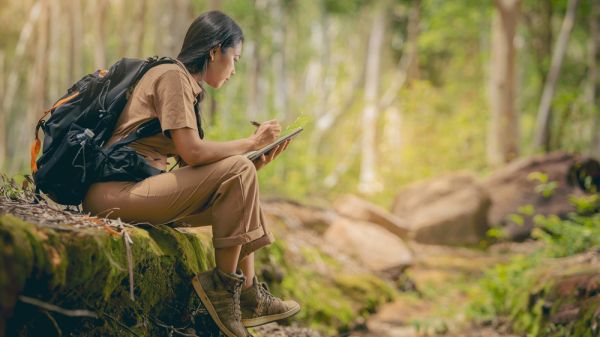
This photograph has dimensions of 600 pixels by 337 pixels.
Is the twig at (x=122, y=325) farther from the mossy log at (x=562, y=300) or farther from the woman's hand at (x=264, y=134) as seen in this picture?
the mossy log at (x=562, y=300)

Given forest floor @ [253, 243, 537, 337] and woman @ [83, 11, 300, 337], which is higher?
woman @ [83, 11, 300, 337]

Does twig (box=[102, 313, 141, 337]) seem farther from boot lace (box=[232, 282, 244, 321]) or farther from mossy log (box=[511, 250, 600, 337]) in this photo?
mossy log (box=[511, 250, 600, 337])

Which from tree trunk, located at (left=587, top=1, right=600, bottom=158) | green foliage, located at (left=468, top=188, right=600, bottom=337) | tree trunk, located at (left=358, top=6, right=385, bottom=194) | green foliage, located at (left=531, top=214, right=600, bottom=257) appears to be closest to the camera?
green foliage, located at (left=468, top=188, right=600, bottom=337)

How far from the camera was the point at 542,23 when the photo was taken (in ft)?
73.0

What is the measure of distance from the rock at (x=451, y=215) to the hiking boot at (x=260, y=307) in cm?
1050

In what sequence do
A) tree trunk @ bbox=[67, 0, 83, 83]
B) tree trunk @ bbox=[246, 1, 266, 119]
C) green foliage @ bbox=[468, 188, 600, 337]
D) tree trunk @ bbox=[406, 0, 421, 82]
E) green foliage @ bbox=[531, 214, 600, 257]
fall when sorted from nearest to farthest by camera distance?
1. green foliage @ bbox=[468, 188, 600, 337]
2. green foliage @ bbox=[531, 214, 600, 257]
3. tree trunk @ bbox=[67, 0, 83, 83]
4. tree trunk @ bbox=[246, 1, 266, 119]
5. tree trunk @ bbox=[406, 0, 421, 82]

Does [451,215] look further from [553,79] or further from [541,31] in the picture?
[541,31]

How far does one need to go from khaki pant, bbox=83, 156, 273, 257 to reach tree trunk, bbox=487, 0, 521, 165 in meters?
15.3

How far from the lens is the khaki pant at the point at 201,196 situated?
11.5ft

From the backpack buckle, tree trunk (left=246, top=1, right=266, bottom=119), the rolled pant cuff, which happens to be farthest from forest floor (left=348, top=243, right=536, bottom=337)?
tree trunk (left=246, top=1, right=266, bottom=119)

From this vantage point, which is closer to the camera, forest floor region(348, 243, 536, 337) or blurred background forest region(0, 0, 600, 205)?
forest floor region(348, 243, 536, 337)

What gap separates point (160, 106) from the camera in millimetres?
3523

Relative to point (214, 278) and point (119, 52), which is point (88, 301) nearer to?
point (214, 278)

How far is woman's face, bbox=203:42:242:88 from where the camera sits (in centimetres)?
380
